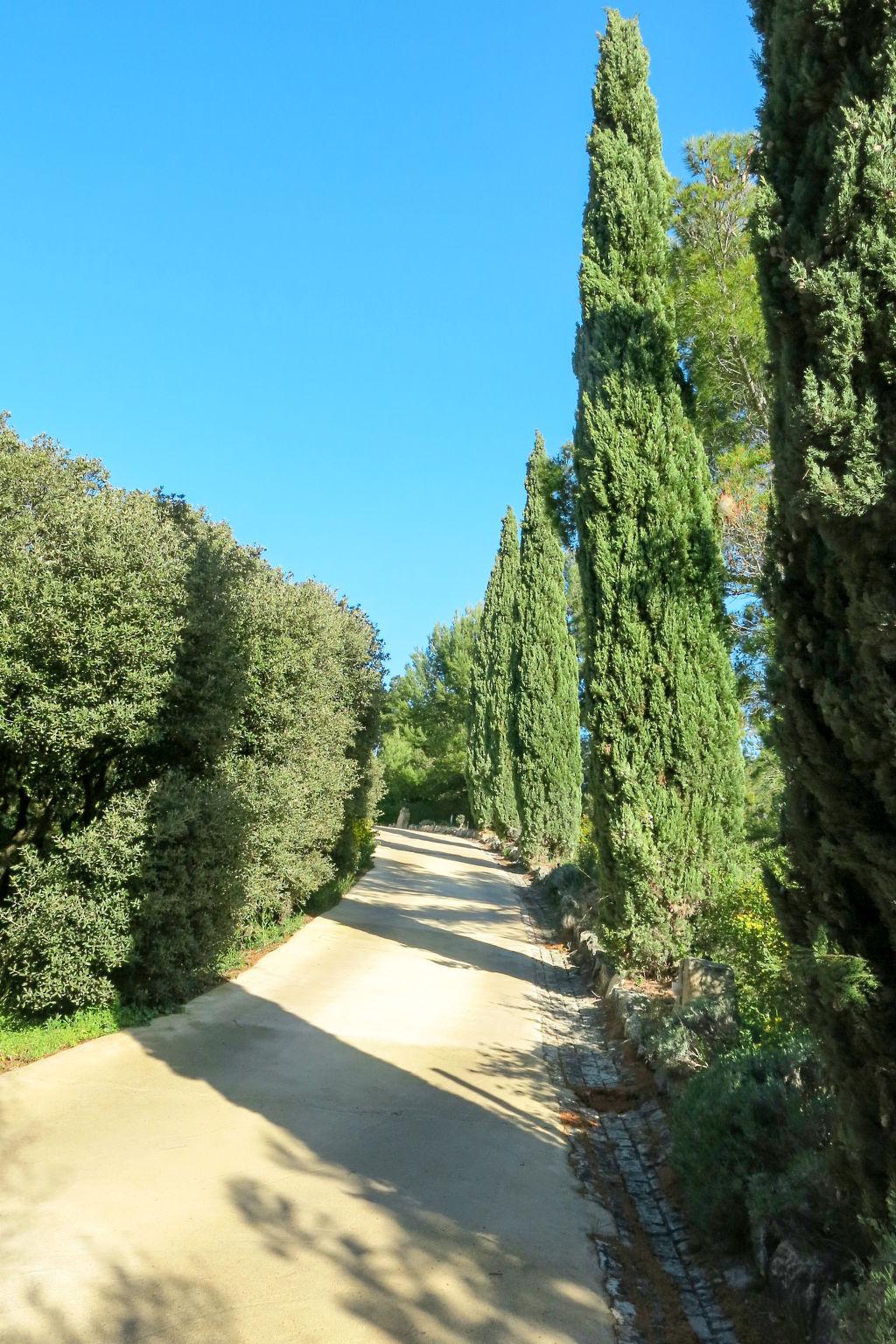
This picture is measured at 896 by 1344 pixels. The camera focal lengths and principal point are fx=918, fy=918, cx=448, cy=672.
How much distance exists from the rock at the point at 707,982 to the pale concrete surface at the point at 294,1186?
1300 mm

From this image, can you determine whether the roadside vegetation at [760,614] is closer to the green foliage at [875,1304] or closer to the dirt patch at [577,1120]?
the green foliage at [875,1304]

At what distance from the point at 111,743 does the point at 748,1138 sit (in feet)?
17.5

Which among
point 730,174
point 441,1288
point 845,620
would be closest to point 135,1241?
point 441,1288

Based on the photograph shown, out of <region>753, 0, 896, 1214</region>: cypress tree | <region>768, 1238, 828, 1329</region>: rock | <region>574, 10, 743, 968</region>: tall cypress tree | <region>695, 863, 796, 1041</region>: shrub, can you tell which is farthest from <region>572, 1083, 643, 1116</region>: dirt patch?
<region>753, 0, 896, 1214</region>: cypress tree

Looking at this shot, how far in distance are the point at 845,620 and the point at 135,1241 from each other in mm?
3983

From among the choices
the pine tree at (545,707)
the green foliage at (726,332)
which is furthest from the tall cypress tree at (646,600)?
the pine tree at (545,707)

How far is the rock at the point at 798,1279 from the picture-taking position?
3270 mm

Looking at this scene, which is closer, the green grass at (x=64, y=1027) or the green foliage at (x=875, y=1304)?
the green foliage at (x=875, y=1304)

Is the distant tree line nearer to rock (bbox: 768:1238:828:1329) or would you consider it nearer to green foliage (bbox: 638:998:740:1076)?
green foliage (bbox: 638:998:740:1076)

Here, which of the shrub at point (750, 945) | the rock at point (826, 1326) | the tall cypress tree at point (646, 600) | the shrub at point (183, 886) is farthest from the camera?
the tall cypress tree at point (646, 600)

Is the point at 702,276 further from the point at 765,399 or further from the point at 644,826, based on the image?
the point at 644,826

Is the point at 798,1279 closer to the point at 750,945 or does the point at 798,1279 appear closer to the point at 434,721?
the point at 750,945

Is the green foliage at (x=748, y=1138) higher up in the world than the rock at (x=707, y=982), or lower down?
lower down

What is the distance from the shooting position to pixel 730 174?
11.4 meters
